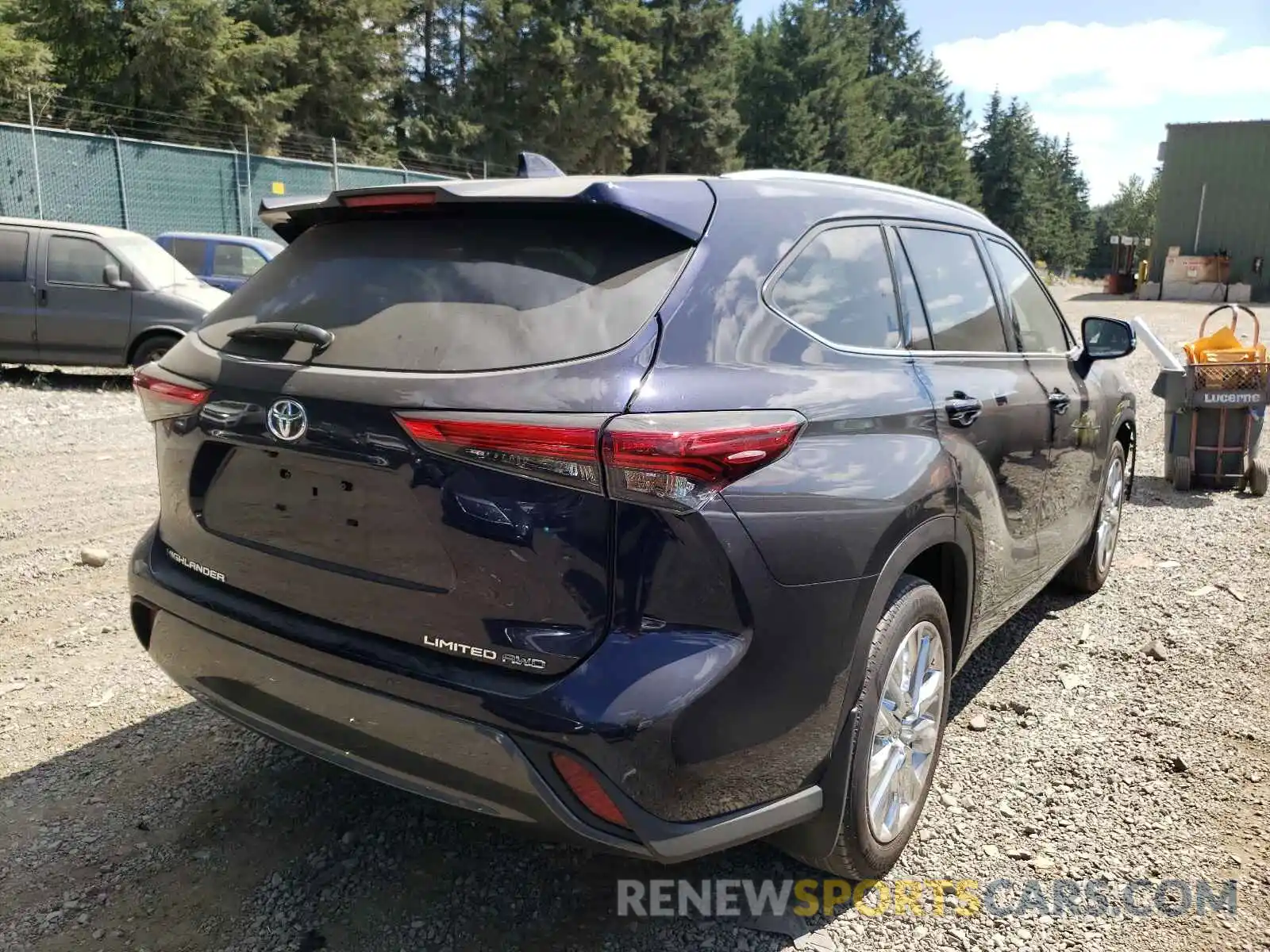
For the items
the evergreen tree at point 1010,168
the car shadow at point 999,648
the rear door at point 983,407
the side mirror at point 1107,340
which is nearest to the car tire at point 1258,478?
the car shadow at point 999,648

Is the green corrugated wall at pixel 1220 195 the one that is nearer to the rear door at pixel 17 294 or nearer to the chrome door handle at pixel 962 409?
the rear door at pixel 17 294

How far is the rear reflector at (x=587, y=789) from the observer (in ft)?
6.33

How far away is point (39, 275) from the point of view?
10258mm

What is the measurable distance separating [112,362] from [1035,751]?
10169 millimetres

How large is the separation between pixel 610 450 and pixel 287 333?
94 centimetres

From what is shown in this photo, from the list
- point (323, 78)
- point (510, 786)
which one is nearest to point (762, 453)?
point (510, 786)

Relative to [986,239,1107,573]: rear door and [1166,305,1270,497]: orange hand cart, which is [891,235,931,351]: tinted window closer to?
[986,239,1107,573]: rear door

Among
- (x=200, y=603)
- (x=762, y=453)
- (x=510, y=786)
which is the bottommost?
(x=510, y=786)

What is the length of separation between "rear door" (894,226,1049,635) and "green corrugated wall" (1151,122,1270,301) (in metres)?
40.7

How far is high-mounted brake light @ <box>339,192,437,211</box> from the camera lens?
2.38 metres

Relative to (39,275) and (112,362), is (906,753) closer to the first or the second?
(112,362)

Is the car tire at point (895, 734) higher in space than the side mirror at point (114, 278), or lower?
lower

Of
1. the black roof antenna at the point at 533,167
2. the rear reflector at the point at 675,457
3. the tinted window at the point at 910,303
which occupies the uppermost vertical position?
the black roof antenna at the point at 533,167

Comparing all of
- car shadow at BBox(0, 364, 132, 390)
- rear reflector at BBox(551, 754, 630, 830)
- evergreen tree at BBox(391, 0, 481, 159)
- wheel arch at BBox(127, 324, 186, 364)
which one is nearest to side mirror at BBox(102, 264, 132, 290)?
wheel arch at BBox(127, 324, 186, 364)
